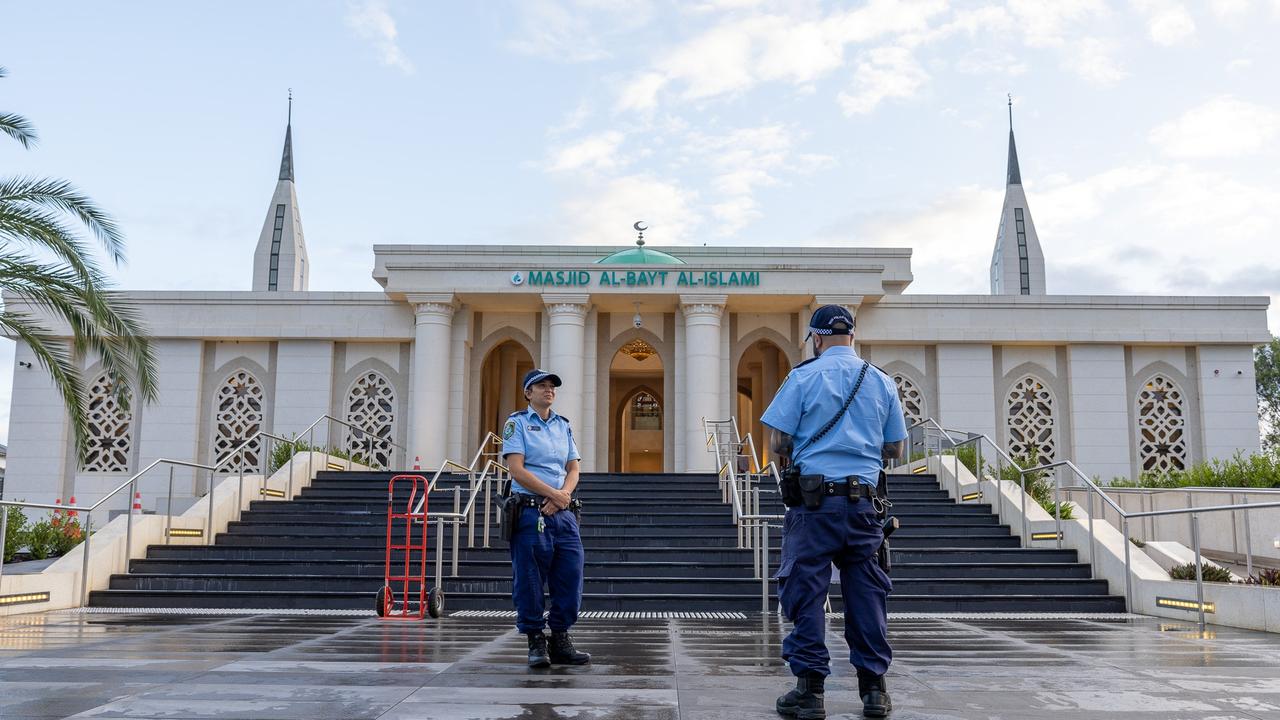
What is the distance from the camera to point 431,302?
918 inches

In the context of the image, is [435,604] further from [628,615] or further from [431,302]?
[431,302]

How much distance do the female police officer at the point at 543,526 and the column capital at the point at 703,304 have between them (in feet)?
54.1

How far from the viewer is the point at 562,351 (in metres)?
22.9

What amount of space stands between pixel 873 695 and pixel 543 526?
7.76 feet

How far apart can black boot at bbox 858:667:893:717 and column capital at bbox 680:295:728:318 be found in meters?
18.6

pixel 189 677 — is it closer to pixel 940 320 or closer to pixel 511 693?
pixel 511 693

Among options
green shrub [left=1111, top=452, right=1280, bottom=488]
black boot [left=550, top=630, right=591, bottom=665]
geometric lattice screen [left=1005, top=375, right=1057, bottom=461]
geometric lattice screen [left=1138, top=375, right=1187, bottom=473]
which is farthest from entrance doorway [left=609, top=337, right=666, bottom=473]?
black boot [left=550, top=630, right=591, bottom=665]

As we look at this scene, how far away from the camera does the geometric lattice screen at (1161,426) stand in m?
24.5

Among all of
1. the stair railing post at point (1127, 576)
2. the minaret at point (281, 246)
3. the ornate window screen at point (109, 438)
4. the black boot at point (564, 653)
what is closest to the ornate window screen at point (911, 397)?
the stair railing post at point (1127, 576)

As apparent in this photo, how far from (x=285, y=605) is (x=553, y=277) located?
13214mm

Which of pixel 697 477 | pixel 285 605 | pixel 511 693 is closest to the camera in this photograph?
pixel 511 693

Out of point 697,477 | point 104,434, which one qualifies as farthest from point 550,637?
point 104,434

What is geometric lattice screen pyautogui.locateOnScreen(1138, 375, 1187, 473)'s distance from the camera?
24531 mm

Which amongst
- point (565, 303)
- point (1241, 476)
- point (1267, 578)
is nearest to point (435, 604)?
point (1267, 578)
